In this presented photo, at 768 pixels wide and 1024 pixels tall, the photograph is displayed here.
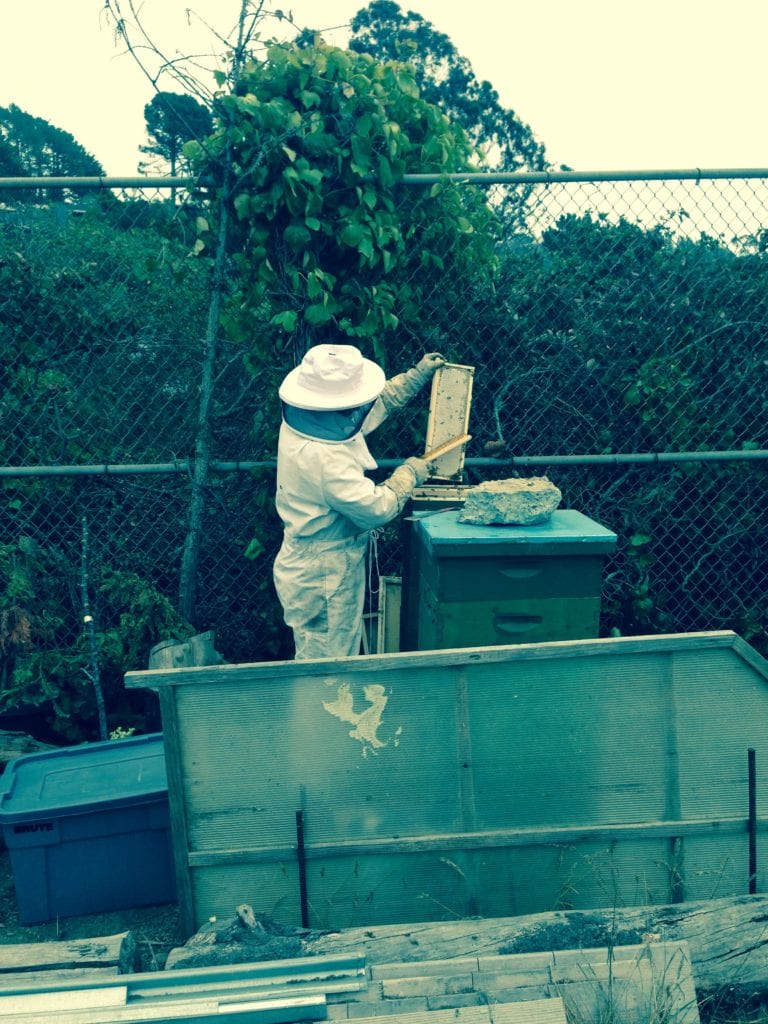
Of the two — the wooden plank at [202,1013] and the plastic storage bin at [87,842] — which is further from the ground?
the wooden plank at [202,1013]

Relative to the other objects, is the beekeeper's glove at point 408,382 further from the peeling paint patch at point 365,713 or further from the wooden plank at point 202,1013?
the wooden plank at point 202,1013

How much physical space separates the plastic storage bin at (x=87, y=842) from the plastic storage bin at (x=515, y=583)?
1.41 meters

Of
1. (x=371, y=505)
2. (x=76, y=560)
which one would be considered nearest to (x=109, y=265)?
(x=76, y=560)

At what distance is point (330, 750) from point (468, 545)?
1.03 m

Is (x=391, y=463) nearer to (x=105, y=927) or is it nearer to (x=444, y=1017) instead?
(x=105, y=927)

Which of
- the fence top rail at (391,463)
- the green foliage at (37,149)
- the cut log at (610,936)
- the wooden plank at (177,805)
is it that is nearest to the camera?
the cut log at (610,936)

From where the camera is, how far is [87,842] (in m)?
3.85

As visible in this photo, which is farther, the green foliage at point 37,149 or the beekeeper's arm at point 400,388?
the green foliage at point 37,149

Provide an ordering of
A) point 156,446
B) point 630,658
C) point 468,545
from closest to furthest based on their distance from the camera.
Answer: point 630,658, point 468,545, point 156,446

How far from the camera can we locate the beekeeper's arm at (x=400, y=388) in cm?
454

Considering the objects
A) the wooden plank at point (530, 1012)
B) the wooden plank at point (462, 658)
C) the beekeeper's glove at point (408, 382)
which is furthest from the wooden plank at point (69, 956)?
the beekeeper's glove at point (408, 382)

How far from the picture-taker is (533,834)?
3.35 metres

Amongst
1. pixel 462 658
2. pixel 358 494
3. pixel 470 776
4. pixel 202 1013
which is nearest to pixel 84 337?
pixel 358 494

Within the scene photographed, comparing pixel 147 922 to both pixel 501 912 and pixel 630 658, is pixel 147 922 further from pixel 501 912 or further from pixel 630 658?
pixel 630 658
